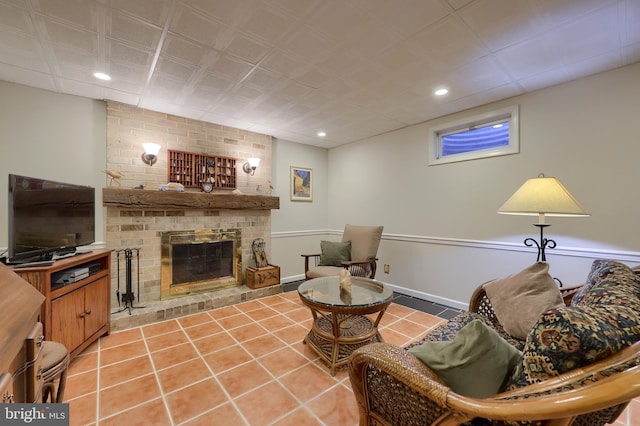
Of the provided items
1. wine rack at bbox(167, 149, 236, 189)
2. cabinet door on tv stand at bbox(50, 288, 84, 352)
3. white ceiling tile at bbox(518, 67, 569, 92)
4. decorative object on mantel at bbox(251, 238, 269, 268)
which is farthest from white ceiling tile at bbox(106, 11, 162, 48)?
white ceiling tile at bbox(518, 67, 569, 92)

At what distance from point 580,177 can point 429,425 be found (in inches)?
110

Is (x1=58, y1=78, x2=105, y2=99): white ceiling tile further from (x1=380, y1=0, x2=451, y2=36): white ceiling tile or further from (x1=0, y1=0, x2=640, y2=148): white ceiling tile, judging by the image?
(x1=380, y1=0, x2=451, y2=36): white ceiling tile

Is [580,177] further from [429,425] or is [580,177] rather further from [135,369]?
[135,369]

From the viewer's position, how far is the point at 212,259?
375cm

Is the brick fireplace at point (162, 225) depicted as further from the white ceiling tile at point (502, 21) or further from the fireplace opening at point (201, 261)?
the white ceiling tile at point (502, 21)

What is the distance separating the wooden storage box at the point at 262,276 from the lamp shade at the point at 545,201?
2956mm

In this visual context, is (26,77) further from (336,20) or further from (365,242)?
(365,242)

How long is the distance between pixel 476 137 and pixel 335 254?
2.34 meters

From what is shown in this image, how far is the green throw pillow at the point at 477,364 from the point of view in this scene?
34.4 inches

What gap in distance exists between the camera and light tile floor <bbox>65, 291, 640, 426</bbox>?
1.57 m

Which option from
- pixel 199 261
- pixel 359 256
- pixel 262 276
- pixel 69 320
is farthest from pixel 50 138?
pixel 359 256

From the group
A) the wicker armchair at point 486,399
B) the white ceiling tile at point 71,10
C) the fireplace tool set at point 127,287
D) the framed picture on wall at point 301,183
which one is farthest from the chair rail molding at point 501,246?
the white ceiling tile at point 71,10

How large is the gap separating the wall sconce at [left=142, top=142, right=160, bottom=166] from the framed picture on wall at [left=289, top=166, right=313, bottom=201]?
205 centimetres

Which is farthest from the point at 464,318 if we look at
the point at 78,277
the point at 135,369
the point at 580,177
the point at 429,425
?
the point at 78,277
